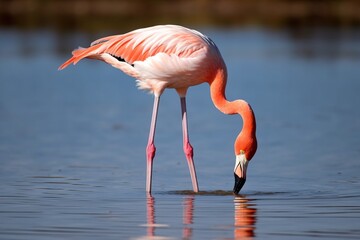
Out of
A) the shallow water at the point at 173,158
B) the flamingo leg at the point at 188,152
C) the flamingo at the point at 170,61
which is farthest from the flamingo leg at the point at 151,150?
the flamingo leg at the point at 188,152

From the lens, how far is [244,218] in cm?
735

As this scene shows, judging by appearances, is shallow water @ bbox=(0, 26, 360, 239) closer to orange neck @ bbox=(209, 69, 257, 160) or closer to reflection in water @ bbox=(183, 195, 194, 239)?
reflection in water @ bbox=(183, 195, 194, 239)

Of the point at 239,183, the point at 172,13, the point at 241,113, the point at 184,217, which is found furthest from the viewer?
the point at 172,13

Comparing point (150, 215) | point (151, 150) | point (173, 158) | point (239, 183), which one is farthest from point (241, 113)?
point (173, 158)

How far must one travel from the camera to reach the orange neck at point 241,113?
8.45 m

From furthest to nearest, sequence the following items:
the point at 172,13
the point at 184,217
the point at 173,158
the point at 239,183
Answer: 1. the point at 172,13
2. the point at 173,158
3. the point at 239,183
4. the point at 184,217

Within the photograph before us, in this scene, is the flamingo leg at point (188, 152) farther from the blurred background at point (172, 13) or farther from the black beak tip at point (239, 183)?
the blurred background at point (172, 13)

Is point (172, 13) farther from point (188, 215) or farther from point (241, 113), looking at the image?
point (188, 215)

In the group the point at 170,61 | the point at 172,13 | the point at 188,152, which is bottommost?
the point at 172,13

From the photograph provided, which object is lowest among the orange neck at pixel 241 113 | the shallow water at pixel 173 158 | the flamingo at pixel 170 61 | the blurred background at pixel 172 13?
the blurred background at pixel 172 13

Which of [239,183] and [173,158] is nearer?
[239,183]

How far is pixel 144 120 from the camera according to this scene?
564 inches

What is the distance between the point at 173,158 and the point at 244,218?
347 cm

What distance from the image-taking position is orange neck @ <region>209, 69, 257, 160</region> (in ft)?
27.7
